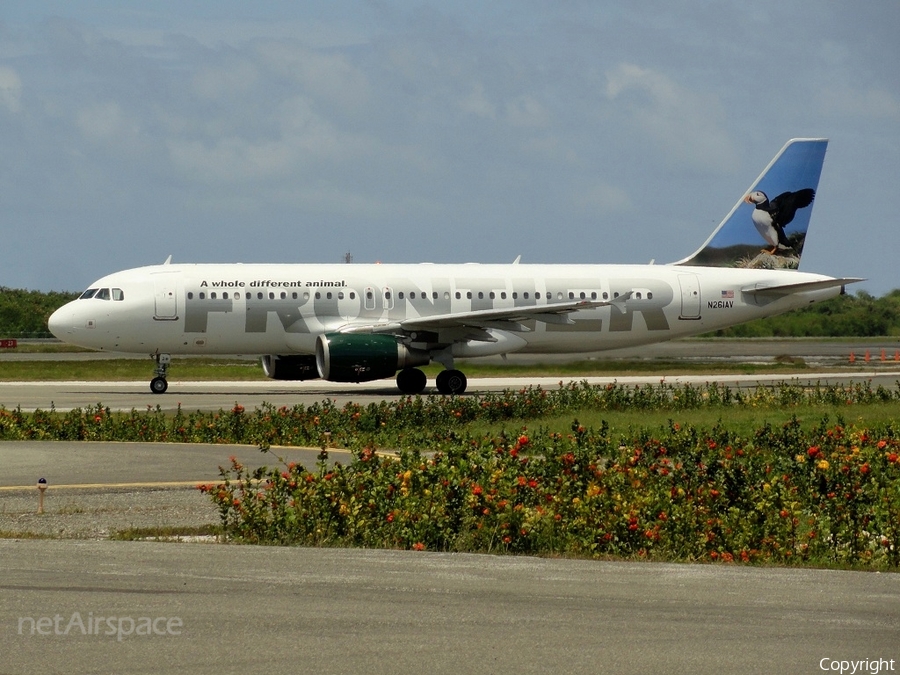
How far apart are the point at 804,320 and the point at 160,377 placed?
5832 cm

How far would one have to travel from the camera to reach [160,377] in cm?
3588

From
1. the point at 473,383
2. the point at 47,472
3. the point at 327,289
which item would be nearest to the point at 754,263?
the point at 473,383

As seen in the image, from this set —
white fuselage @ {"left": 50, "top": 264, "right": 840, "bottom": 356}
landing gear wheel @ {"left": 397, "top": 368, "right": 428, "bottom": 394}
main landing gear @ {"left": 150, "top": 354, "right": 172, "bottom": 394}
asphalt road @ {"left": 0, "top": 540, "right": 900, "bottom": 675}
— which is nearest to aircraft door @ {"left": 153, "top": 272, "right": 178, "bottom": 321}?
white fuselage @ {"left": 50, "top": 264, "right": 840, "bottom": 356}

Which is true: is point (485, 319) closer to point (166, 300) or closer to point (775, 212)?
point (166, 300)

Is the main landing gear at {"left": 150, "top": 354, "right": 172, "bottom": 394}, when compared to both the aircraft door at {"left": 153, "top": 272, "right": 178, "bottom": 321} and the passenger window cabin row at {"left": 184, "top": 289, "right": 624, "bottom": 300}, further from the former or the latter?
the passenger window cabin row at {"left": 184, "top": 289, "right": 624, "bottom": 300}

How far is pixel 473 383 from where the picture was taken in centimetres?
4128

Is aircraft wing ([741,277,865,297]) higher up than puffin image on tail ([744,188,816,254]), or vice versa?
puffin image on tail ([744,188,816,254])

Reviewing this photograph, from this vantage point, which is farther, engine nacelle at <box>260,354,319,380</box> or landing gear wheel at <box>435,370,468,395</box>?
engine nacelle at <box>260,354,319,380</box>

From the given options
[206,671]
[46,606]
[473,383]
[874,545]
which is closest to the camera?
[206,671]

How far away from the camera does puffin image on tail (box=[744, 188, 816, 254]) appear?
4194 centimetres

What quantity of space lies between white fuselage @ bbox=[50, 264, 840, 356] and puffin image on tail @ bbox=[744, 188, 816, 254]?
2.89 metres

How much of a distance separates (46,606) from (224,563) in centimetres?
197

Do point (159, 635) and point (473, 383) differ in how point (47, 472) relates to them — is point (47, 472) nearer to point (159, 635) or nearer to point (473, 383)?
point (159, 635)

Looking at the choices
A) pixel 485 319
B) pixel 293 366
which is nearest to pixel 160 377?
pixel 293 366
